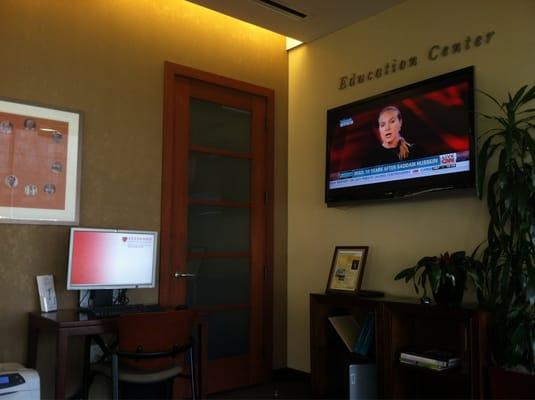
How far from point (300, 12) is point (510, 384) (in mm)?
2966

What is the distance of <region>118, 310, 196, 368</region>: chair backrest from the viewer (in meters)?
2.89

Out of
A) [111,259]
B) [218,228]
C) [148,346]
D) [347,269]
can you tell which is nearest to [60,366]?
[148,346]

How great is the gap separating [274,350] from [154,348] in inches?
71.0

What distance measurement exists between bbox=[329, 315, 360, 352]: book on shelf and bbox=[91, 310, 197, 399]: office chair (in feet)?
3.89

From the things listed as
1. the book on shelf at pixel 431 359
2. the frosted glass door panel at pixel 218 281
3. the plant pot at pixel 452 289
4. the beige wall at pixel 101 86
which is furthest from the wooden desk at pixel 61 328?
the plant pot at pixel 452 289

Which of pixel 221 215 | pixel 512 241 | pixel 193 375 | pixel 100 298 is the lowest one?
pixel 193 375

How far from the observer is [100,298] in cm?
342

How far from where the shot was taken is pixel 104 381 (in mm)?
3545

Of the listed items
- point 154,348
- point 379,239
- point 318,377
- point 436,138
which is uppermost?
point 436,138

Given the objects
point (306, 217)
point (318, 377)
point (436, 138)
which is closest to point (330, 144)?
point (306, 217)

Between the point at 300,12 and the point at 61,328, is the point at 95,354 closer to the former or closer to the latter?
the point at 61,328

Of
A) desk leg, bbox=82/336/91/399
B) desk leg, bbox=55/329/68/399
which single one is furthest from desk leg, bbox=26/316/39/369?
desk leg, bbox=55/329/68/399

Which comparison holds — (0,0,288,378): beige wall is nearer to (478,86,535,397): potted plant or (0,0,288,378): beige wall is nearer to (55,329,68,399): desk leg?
(55,329,68,399): desk leg

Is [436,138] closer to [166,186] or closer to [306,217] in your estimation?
[306,217]
